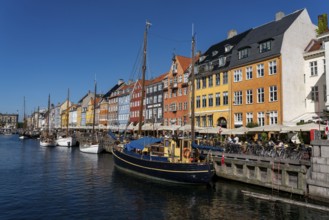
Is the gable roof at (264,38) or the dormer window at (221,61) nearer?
the gable roof at (264,38)

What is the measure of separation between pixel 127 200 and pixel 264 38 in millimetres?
30214

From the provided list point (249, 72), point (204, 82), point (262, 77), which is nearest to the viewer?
point (262, 77)

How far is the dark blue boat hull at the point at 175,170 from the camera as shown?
24094mm

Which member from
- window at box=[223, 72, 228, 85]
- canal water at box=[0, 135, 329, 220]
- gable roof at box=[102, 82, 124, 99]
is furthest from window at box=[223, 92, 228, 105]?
gable roof at box=[102, 82, 124, 99]

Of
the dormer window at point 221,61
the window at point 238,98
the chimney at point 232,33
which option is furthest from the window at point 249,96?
A: the chimney at point 232,33

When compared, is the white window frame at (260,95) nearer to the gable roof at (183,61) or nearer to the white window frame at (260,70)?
the white window frame at (260,70)

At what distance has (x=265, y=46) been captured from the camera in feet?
133

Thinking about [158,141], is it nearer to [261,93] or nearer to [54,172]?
[54,172]

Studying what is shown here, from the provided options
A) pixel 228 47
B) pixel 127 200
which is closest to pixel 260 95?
pixel 228 47

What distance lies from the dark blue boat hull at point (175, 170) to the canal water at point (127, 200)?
2.21 ft

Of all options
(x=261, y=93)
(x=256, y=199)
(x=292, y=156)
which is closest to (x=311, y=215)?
(x=256, y=199)

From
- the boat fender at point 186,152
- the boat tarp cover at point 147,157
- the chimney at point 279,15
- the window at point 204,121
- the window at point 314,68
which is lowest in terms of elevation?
the boat tarp cover at point 147,157

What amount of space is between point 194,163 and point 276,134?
638 inches

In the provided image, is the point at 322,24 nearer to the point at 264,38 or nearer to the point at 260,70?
the point at 264,38
